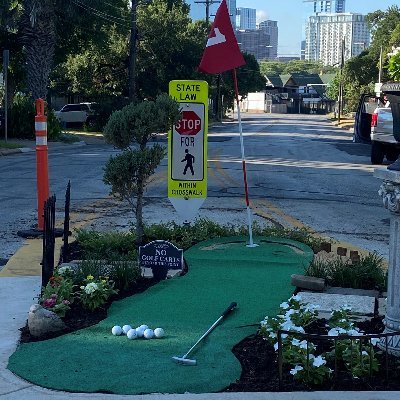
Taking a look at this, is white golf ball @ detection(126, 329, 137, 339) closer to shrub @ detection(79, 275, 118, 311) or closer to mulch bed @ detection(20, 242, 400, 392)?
mulch bed @ detection(20, 242, 400, 392)

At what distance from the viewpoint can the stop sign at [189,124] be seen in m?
9.28

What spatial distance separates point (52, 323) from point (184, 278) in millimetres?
1914

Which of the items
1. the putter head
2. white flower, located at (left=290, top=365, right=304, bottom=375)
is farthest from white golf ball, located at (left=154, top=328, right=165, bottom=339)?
white flower, located at (left=290, top=365, right=304, bottom=375)

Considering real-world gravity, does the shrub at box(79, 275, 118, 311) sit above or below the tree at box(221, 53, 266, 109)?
below

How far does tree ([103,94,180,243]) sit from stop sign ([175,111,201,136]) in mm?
1106

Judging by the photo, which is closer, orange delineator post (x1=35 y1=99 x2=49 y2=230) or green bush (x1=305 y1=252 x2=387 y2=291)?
green bush (x1=305 y1=252 x2=387 y2=291)

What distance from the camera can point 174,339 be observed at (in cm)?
551

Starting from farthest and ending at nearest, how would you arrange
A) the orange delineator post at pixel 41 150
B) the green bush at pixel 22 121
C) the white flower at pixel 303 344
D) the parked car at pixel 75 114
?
the parked car at pixel 75 114 < the green bush at pixel 22 121 < the orange delineator post at pixel 41 150 < the white flower at pixel 303 344

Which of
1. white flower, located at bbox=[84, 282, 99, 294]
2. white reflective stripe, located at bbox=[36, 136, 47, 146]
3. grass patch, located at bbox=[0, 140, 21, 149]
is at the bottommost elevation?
grass patch, located at bbox=[0, 140, 21, 149]

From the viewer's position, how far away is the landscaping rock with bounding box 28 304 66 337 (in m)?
5.66

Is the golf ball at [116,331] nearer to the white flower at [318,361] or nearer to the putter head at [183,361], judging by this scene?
the putter head at [183,361]

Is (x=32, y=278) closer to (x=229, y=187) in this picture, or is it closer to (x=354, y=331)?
(x=354, y=331)

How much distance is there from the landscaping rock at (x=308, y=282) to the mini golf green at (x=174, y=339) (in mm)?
102

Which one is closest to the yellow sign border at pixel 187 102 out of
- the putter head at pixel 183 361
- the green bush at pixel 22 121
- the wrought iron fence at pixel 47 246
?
the wrought iron fence at pixel 47 246
